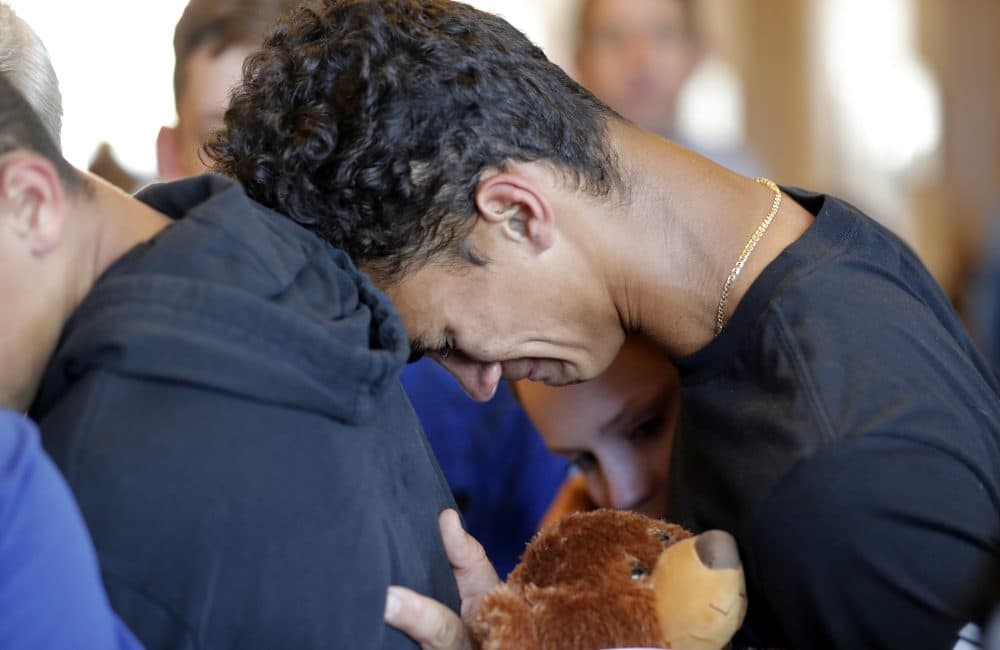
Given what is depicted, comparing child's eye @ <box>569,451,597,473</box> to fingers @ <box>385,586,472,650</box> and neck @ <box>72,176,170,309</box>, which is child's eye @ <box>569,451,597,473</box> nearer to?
fingers @ <box>385,586,472,650</box>

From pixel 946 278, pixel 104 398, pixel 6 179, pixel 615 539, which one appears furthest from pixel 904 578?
pixel 946 278

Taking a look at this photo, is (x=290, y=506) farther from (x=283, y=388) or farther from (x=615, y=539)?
(x=615, y=539)

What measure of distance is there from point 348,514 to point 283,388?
117 mm

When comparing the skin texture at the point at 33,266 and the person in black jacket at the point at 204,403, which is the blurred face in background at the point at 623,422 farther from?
the skin texture at the point at 33,266

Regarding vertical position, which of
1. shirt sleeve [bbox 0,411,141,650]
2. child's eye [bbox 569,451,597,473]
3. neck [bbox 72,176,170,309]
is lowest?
child's eye [bbox 569,451,597,473]

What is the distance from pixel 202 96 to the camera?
179 centimetres

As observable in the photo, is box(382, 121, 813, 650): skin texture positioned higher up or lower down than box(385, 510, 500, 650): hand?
higher up

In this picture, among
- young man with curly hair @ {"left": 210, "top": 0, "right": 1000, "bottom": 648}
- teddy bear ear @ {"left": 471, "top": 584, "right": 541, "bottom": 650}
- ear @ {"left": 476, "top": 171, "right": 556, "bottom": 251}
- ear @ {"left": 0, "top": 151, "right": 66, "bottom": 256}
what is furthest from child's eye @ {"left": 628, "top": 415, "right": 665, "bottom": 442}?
ear @ {"left": 0, "top": 151, "right": 66, "bottom": 256}

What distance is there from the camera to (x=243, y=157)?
118 centimetres

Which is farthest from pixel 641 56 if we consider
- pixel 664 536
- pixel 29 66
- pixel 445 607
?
pixel 445 607

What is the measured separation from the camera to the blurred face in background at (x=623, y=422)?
149 cm

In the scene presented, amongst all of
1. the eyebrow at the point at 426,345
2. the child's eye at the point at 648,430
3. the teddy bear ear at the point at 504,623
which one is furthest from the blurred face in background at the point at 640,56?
the teddy bear ear at the point at 504,623

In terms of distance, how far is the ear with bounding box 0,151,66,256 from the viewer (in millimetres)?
840

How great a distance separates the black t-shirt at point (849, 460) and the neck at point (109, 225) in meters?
0.60
